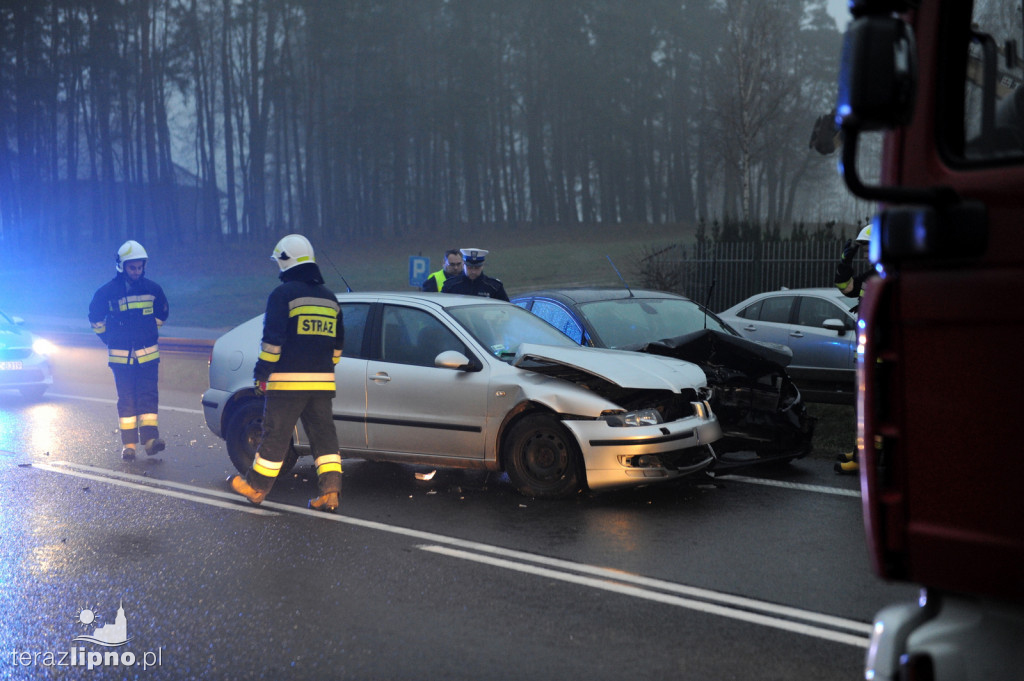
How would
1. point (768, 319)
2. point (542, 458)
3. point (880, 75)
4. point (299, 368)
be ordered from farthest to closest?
point (768, 319) < point (542, 458) < point (299, 368) < point (880, 75)

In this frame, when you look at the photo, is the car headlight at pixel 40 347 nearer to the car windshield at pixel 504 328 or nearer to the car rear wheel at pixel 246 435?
the car rear wheel at pixel 246 435

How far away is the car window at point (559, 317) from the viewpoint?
934 cm

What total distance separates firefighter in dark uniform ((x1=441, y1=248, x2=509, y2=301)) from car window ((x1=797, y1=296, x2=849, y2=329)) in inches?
153

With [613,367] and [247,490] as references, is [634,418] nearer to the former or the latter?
[613,367]

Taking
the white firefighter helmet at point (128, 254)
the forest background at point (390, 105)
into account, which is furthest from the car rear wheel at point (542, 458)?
the forest background at point (390, 105)

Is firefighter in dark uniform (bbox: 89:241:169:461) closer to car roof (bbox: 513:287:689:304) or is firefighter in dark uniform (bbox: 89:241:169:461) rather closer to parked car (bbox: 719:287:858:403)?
car roof (bbox: 513:287:689:304)

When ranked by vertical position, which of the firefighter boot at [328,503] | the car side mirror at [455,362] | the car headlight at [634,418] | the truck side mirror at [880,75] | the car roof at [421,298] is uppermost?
the truck side mirror at [880,75]

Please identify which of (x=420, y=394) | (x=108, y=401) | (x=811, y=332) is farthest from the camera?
(x=108, y=401)

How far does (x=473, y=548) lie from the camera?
600cm

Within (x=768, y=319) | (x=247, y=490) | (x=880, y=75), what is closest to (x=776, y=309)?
(x=768, y=319)

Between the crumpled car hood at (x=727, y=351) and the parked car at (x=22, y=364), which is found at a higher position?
the crumpled car hood at (x=727, y=351)

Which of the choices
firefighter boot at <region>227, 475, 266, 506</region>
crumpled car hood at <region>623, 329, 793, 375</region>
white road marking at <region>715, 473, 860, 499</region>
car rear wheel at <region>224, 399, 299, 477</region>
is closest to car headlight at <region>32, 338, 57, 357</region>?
car rear wheel at <region>224, 399, 299, 477</region>

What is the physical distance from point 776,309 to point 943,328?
34.8 ft

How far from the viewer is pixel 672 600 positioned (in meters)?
4.97
